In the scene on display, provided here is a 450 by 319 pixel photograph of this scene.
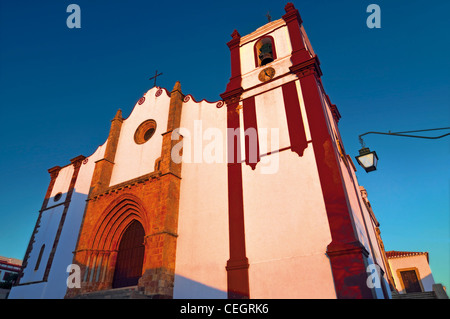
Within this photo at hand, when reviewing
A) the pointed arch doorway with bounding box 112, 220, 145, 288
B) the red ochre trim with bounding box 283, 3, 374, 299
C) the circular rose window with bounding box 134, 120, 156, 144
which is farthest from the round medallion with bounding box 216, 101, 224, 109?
the pointed arch doorway with bounding box 112, 220, 145, 288

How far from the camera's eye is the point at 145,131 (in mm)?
14906

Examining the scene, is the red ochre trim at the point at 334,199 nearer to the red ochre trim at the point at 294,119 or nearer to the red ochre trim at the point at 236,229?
the red ochre trim at the point at 294,119

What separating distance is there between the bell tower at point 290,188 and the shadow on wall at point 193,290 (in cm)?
53

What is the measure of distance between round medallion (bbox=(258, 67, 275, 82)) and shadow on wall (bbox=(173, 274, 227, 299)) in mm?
8447

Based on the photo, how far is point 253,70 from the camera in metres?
12.9

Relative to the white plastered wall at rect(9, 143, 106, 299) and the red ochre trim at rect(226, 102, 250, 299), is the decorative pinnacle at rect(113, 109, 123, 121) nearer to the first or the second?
the white plastered wall at rect(9, 143, 106, 299)

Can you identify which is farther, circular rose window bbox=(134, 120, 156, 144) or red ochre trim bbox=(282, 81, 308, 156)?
circular rose window bbox=(134, 120, 156, 144)

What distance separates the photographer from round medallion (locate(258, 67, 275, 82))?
11.9 m

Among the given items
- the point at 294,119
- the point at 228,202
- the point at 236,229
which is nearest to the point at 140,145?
the point at 228,202

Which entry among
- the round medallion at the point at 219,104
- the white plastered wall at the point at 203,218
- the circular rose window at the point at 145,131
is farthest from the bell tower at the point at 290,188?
the circular rose window at the point at 145,131

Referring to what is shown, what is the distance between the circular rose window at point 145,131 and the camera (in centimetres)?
1448

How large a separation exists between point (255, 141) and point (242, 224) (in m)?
3.21
